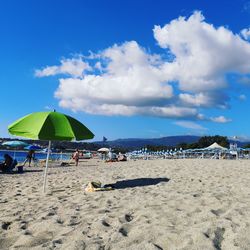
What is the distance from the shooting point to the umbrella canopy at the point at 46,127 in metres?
8.27

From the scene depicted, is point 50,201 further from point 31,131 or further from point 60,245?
point 60,245

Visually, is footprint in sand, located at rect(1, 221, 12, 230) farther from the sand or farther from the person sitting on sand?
the person sitting on sand

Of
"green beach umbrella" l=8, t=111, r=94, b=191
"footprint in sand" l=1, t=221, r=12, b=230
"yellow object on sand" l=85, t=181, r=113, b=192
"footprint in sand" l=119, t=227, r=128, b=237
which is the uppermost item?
"green beach umbrella" l=8, t=111, r=94, b=191

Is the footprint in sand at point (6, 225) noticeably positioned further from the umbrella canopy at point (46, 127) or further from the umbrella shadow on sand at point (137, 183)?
the umbrella shadow on sand at point (137, 183)

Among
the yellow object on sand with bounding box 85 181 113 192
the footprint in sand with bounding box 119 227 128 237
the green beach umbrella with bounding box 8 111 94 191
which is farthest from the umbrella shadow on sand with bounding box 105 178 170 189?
the footprint in sand with bounding box 119 227 128 237

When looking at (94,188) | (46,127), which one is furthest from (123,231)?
(46,127)

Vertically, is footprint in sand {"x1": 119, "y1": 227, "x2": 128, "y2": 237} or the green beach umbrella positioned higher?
the green beach umbrella

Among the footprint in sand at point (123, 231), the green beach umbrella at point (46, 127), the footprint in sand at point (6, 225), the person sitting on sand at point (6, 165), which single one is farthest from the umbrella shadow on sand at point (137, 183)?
the person sitting on sand at point (6, 165)

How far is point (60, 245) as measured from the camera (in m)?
4.20

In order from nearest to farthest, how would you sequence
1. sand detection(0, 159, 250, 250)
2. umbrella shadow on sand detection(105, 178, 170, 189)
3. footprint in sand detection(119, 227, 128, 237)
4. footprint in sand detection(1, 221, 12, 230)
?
sand detection(0, 159, 250, 250) < footprint in sand detection(119, 227, 128, 237) < footprint in sand detection(1, 221, 12, 230) < umbrella shadow on sand detection(105, 178, 170, 189)

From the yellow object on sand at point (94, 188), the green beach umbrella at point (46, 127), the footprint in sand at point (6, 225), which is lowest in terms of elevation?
the footprint in sand at point (6, 225)

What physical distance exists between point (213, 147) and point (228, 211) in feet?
108

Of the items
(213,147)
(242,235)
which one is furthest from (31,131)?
(213,147)

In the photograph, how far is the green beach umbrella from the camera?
827 cm
